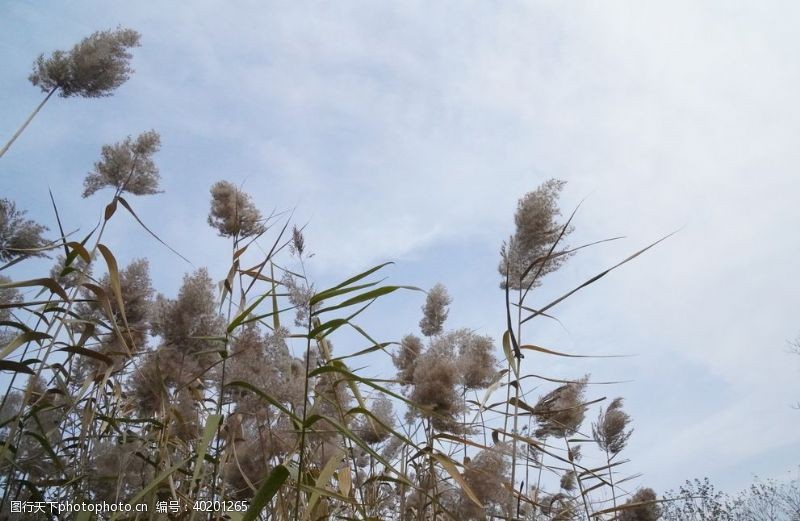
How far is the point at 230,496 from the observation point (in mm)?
1951

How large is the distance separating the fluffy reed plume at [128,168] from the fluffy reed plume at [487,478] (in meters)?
1.81

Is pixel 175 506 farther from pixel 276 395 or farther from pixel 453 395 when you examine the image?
pixel 453 395

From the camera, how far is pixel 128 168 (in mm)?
2555

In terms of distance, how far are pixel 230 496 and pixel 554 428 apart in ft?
4.78

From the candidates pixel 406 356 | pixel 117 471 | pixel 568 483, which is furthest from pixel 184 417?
pixel 568 483

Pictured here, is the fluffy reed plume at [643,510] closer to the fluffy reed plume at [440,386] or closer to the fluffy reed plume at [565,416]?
the fluffy reed plume at [565,416]

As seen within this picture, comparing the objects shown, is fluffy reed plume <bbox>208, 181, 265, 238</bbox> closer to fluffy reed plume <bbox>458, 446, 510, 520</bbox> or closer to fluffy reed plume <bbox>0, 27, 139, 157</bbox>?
fluffy reed plume <bbox>0, 27, 139, 157</bbox>

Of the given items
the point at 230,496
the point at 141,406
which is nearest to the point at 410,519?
the point at 230,496

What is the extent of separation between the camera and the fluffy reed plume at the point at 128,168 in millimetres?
2553

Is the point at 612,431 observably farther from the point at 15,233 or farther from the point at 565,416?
the point at 15,233

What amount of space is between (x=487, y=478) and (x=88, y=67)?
216 cm

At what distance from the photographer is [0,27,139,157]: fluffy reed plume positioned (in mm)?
2377

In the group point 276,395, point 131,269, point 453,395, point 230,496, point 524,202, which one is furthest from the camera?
point 131,269

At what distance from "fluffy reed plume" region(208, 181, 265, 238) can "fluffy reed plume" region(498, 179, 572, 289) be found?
3.60ft
